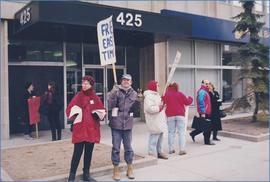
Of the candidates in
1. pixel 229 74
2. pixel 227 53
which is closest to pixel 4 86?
pixel 227 53

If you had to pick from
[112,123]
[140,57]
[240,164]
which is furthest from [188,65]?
[112,123]

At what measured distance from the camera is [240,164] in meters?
7.26

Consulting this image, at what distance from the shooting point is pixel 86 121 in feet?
18.9

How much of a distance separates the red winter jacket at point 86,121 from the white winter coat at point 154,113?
5.28 ft

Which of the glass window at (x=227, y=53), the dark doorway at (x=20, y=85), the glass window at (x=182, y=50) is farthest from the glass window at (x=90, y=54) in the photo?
the glass window at (x=227, y=53)

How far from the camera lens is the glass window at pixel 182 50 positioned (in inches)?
570

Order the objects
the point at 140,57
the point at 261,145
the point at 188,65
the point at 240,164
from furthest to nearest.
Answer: the point at 188,65 < the point at 140,57 < the point at 261,145 < the point at 240,164

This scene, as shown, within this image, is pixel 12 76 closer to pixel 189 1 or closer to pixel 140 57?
pixel 140 57

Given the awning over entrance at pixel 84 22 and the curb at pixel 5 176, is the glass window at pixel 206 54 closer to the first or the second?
the awning over entrance at pixel 84 22

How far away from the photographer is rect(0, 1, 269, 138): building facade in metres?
9.45

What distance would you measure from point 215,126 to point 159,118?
2.70 metres

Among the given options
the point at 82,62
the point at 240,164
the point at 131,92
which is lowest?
the point at 240,164

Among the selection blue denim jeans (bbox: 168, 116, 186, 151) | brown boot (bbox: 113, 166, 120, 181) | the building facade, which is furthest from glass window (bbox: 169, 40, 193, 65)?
brown boot (bbox: 113, 166, 120, 181)

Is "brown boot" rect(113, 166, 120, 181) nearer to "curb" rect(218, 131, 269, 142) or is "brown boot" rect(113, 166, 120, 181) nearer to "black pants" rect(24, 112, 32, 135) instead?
"black pants" rect(24, 112, 32, 135)
